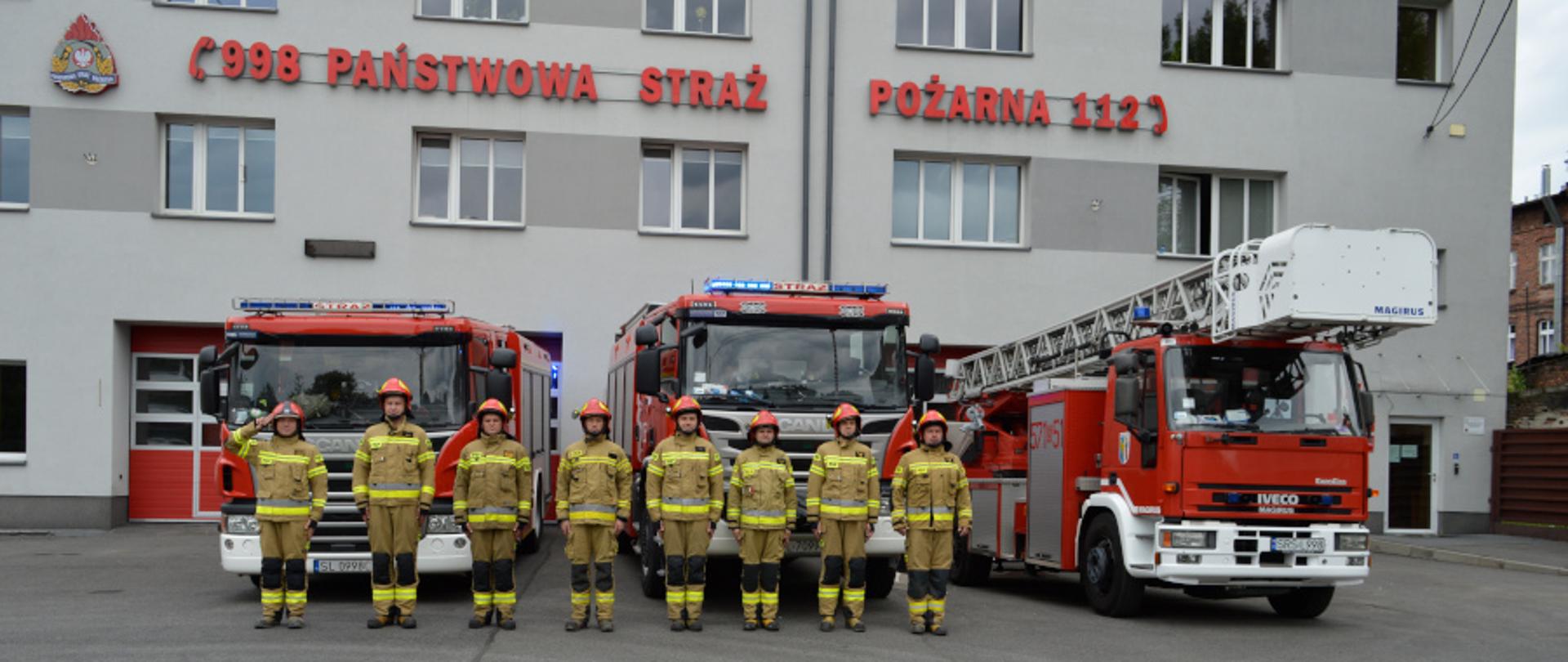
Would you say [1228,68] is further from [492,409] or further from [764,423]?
[492,409]

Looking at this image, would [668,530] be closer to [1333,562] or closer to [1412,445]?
[1333,562]

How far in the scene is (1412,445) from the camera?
68.3ft

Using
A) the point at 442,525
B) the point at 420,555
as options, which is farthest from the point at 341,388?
the point at 420,555

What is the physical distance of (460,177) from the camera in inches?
739

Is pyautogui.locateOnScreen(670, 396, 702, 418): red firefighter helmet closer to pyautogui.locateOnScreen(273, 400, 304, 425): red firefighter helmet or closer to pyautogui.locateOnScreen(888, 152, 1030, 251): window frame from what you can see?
pyautogui.locateOnScreen(273, 400, 304, 425): red firefighter helmet

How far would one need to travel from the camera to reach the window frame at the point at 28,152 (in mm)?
17766

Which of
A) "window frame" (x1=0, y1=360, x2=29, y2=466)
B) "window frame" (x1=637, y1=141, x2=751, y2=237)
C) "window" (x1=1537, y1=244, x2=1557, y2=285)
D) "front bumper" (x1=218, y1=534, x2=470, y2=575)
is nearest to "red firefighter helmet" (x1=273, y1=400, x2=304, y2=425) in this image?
"front bumper" (x1=218, y1=534, x2=470, y2=575)

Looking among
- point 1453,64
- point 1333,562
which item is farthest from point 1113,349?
point 1453,64

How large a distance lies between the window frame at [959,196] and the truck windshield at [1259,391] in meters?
8.90

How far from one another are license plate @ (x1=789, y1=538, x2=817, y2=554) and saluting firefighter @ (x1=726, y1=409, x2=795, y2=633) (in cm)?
51

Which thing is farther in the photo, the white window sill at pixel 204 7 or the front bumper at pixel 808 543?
the white window sill at pixel 204 7

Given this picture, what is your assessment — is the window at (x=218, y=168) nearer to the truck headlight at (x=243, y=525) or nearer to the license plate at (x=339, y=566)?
the truck headlight at (x=243, y=525)

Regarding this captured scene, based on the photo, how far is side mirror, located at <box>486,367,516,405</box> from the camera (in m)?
10.9

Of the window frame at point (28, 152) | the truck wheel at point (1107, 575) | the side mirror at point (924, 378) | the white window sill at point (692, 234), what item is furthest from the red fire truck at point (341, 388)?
the window frame at point (28, 152)
